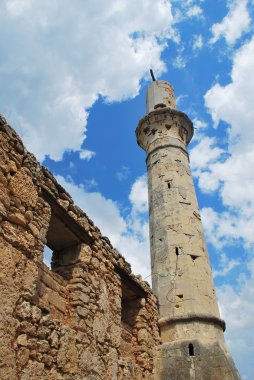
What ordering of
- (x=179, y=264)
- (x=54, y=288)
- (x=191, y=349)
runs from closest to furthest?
(x=54, y=288)
(x=191, y=349)
(x=179, y=264)

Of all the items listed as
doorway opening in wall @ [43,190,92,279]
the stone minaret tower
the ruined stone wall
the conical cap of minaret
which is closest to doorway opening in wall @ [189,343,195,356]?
the stone minaret tower

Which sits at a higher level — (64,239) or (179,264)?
(179,264)

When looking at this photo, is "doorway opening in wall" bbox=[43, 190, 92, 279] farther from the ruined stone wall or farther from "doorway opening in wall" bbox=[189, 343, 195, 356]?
"doorway opening in wall" bbox=[189, 343, 195, 356]

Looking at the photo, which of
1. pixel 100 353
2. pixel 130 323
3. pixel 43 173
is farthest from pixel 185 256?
pixel 43 173

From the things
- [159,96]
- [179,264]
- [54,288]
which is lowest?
[54,288]

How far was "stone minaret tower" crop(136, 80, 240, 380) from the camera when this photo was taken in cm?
718

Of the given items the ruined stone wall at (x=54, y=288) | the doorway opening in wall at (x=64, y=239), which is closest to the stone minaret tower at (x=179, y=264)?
the ruined stone wall at (x=54, y=288)

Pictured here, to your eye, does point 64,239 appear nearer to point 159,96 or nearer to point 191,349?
point 191,349

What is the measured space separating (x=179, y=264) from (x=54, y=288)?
4.27m

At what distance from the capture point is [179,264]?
28.3ft

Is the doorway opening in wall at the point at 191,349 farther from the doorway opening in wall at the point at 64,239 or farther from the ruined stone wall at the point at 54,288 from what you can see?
the doorway opening in wall at the point at 64,239

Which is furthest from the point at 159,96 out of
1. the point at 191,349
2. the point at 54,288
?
the point at 54,288

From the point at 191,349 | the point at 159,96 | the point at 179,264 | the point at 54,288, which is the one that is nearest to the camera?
the point at 54,288

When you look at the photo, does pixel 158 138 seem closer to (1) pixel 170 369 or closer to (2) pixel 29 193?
(1) pixel 170 369
